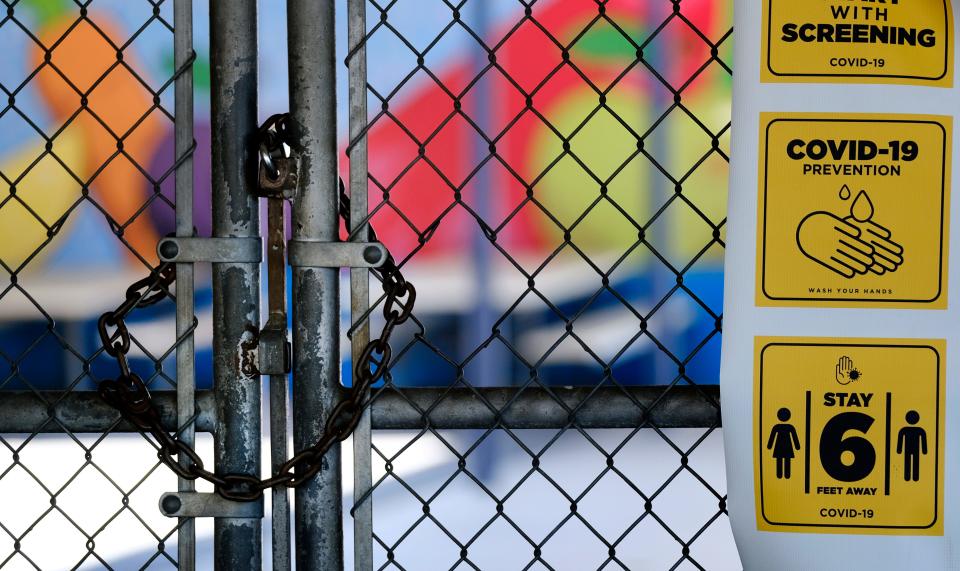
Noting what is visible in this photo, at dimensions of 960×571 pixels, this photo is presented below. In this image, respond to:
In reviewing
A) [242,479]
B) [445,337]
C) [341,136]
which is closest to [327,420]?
[242,479]

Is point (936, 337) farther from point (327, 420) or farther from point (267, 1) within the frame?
point (267, 1)

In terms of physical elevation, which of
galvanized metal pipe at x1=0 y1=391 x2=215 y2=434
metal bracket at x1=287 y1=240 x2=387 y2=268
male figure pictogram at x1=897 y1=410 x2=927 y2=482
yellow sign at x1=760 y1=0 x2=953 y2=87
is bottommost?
male figure pictogram at x1=897 y1=410 x2=927 y2=482

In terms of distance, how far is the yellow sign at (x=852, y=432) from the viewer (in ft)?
3.10

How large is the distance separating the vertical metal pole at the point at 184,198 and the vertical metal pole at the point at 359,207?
18 centimetres

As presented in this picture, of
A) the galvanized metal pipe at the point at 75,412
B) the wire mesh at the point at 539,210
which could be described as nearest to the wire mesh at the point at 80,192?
the wire mesh at the point at 539,210

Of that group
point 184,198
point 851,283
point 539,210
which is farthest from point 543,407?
point 539,210

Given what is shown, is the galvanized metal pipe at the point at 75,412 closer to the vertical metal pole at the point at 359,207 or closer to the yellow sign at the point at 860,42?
the vertical metal pole at the point at 359,207

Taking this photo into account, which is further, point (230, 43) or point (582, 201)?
point (582, 201)

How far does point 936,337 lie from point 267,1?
4.02 metres

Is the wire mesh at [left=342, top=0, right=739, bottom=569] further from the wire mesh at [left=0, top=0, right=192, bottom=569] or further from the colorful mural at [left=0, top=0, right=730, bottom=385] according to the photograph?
the wire mesh at [left=0, top=0, right=192, bottom=569]

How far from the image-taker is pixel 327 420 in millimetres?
1000

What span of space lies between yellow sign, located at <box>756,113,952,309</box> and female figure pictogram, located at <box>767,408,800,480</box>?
0.39 ft

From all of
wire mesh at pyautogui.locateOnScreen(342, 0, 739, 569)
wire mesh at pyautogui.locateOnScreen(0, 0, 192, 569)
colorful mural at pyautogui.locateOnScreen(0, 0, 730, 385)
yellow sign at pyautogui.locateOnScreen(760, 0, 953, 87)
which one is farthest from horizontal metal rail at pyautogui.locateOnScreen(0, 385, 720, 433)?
wire mesh at pyautogui.locateOnScreen(0, 0, 192, 569)

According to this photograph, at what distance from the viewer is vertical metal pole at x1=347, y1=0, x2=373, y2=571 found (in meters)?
1.01
